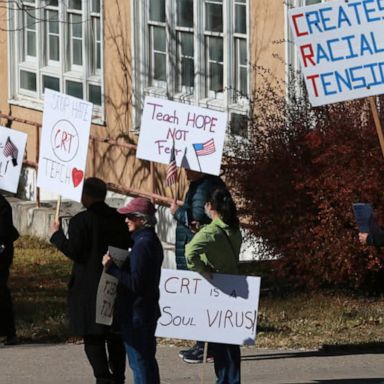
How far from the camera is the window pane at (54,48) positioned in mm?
23234

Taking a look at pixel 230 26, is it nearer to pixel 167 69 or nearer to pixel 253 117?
pixel 167 69

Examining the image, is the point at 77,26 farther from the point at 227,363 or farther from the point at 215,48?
the point at 227,363

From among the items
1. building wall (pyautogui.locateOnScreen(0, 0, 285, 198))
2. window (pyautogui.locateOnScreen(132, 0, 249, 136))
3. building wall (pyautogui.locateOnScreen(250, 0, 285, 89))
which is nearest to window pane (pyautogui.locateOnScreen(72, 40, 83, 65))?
building wall (pyautogui.locateOnScreen(0, 0, 285, 198))

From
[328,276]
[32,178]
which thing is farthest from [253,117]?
[32,178]

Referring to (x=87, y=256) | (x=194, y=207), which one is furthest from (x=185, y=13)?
(x=87, y=256)

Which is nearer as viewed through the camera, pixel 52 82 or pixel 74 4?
pixel 74 4

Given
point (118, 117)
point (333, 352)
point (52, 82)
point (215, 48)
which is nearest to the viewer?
point (333, 352)

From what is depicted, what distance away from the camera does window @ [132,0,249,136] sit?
19.4 meters

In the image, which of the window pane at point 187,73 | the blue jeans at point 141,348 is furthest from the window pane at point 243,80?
the blue jeans at point 141,348

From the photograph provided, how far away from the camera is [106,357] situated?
Answer: 1134cm

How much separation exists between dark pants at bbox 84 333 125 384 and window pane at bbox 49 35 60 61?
12.2m

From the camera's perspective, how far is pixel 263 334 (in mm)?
13789

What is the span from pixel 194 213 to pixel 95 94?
32.1ft

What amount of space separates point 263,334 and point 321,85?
10.9ft
